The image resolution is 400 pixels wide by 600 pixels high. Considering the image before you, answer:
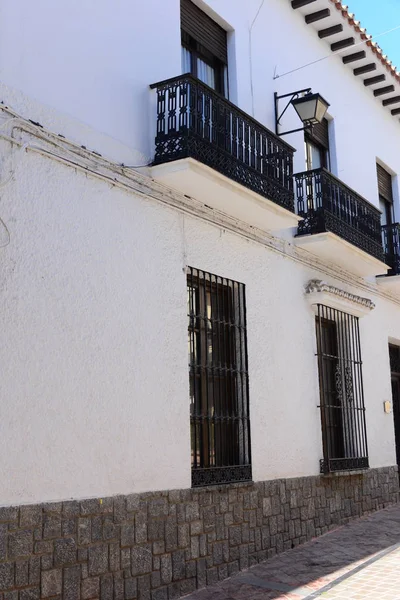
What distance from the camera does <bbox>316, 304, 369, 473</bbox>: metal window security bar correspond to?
8.88 metres

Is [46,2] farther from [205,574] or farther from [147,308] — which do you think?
[205,574]

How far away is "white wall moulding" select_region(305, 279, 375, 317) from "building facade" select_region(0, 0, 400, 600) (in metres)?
0.03

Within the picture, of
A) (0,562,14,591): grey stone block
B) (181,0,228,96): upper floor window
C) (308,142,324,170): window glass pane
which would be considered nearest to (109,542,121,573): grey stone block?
(0,562,14,591): grey stone block

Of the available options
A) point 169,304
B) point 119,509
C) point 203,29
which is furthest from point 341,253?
point 119,509

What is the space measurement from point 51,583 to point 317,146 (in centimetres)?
733

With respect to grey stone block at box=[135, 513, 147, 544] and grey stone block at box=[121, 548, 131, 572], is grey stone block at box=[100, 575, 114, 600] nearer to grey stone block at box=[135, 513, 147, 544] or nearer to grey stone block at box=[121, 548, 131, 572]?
grey stone block at box=[121, 548, 131, 572]

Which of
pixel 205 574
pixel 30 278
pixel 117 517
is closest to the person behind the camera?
pixel 30 278

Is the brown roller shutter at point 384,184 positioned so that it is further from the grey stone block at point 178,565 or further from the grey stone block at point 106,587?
the grey stone block at point 106,587

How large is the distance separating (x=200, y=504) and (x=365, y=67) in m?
7.85

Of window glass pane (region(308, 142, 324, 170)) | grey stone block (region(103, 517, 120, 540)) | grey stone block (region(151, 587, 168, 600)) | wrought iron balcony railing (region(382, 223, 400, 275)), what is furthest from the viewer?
wrought iron balcony railing (region(382, 223, 400, 275))

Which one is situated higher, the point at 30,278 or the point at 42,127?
the point at 42,127

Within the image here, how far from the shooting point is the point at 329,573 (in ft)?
22.0

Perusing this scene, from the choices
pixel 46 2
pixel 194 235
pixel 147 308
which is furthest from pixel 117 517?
pixel 46 2

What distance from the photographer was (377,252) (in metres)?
10.2
